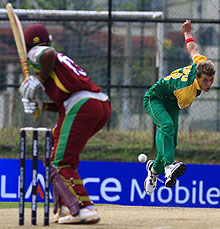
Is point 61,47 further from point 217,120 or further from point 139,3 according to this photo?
point 217,120

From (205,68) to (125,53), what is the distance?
22.2ft

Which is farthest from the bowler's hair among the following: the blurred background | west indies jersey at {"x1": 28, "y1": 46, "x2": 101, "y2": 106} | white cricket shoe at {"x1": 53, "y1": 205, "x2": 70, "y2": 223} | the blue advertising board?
the blurred background

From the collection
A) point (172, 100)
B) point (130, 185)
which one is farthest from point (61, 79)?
point (130, 185)

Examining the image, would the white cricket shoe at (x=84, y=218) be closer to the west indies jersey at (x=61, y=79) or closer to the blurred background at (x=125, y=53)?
the west indies jersey at (x=61, y=79)

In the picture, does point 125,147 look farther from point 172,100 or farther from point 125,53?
point 172,100

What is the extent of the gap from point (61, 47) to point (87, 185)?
4.95m

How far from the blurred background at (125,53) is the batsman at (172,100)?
4.06m

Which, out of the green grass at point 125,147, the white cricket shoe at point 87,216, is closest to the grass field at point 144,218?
the white cricket shoe at point 87,216

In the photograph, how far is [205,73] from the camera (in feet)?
20.8

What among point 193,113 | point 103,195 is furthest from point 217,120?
point 103,195

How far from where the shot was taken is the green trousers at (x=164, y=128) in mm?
6836

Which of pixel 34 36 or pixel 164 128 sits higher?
pixel 34 36

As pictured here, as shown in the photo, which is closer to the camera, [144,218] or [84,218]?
[84,218]

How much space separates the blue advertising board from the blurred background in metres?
2.37
